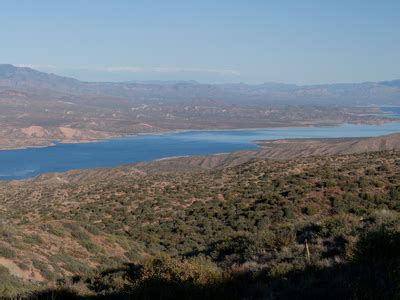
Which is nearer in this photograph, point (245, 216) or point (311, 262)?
point (311, 262)

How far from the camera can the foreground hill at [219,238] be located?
725 cm

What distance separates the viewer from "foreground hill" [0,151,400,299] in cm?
725

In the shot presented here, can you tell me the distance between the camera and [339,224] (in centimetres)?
1102

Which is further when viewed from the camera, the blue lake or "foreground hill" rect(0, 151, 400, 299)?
the blue lake

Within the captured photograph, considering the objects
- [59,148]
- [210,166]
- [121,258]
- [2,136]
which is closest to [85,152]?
[59,148]

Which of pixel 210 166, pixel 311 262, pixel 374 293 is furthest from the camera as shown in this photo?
pixel 210 166

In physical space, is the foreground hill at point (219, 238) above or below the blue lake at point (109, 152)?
above

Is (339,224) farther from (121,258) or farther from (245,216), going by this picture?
(245,216)

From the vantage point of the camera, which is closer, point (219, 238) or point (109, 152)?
point (219, 238)

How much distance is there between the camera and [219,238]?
17.5 m

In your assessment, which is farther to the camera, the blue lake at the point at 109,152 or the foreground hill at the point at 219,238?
the blue lake at the point at 109,152

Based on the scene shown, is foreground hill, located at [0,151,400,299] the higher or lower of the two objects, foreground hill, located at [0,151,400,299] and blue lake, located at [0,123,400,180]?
the higher

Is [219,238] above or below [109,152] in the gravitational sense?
above

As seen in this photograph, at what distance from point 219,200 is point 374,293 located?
1952cm
